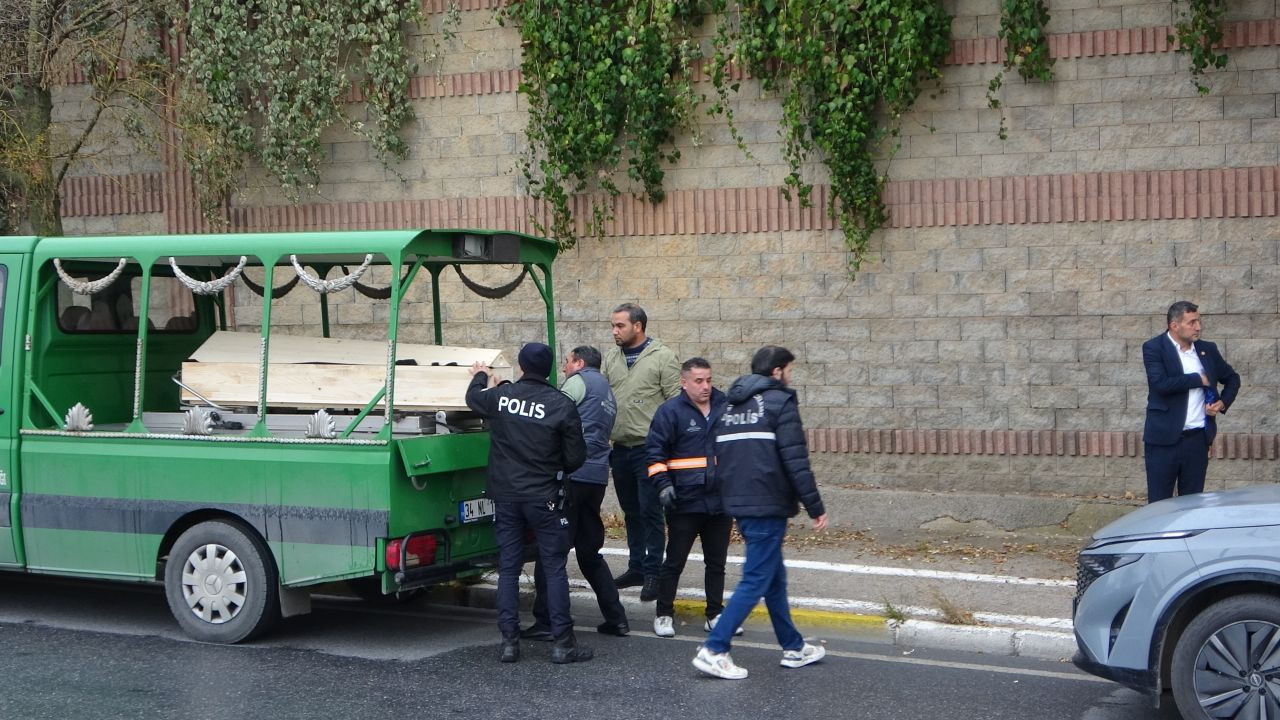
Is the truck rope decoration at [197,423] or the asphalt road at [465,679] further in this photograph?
the truck rope decoration at [197,423]

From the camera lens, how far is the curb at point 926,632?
7523 mm

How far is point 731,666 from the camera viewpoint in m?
6.97

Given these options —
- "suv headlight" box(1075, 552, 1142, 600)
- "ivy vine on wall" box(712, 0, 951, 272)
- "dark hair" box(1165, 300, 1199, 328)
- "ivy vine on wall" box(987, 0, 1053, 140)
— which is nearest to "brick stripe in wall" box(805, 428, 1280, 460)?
"ivy vine on wall" box(712, 0, 951, 272)

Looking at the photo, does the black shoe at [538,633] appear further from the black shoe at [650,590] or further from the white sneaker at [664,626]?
the black shoe at [650,590]

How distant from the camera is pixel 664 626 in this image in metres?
7.97

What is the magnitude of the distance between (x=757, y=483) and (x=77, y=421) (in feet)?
14.2

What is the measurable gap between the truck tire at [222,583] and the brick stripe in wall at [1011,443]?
5383 mm

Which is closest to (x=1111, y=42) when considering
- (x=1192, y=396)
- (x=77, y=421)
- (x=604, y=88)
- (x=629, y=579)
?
(x=1192, y=396)

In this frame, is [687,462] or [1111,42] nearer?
[687,462]

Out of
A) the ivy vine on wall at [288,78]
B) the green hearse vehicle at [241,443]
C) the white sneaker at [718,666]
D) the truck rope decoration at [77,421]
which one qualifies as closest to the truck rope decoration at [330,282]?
the green hearse vehicle at [241,443]

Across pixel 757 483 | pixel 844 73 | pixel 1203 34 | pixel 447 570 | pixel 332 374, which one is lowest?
pixel 447 570

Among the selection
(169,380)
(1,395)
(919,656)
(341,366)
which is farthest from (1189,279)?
(1,395)

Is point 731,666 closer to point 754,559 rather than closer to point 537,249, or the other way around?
point 754,559

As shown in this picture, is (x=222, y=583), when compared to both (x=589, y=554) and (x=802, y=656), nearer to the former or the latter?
(x=589, y=554)
